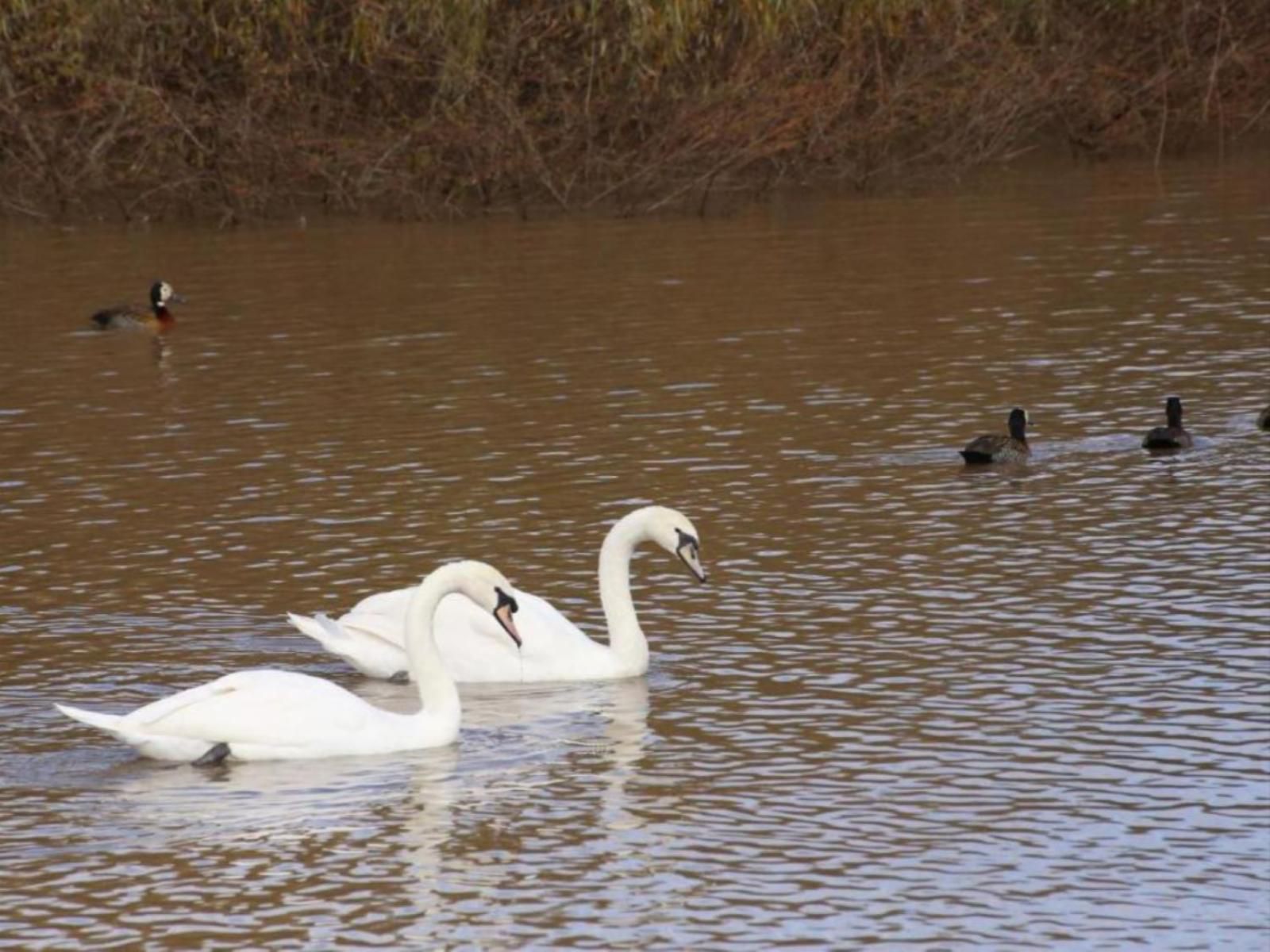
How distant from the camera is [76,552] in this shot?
1381cm

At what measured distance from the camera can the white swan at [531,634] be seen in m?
11.0

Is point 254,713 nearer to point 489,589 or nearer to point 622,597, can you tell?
point 489,589

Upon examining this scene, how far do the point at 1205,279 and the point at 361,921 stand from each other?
1628 centimetres

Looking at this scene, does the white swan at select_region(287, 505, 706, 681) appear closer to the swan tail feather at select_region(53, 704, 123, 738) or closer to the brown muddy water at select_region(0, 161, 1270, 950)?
the brown muddy water at select_region(0, 161, 1270, 950)

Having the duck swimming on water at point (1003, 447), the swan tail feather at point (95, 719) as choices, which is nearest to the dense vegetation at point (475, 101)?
the duck swimming on water at point (1003, 447)

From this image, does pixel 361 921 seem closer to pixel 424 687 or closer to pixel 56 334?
pixel 424 687

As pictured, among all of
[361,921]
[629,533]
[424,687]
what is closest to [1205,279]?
[629,533]

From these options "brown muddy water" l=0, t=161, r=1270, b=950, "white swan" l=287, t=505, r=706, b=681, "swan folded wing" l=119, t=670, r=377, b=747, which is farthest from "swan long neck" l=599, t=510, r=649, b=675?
"swan folded wing" l=119, t=670, r=377, b=747

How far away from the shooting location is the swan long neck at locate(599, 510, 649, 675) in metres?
11.0

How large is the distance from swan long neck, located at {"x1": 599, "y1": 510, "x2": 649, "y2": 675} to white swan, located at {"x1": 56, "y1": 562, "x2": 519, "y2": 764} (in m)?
1.10

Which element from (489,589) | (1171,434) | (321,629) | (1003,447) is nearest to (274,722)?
(489,589)

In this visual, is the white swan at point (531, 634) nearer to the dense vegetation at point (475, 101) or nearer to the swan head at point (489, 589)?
the swan head at point (489, 589)

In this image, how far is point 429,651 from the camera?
33.6 feet

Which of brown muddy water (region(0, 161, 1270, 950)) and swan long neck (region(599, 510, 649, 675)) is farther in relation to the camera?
swan long neck (region(599, 510, 649, 675))
